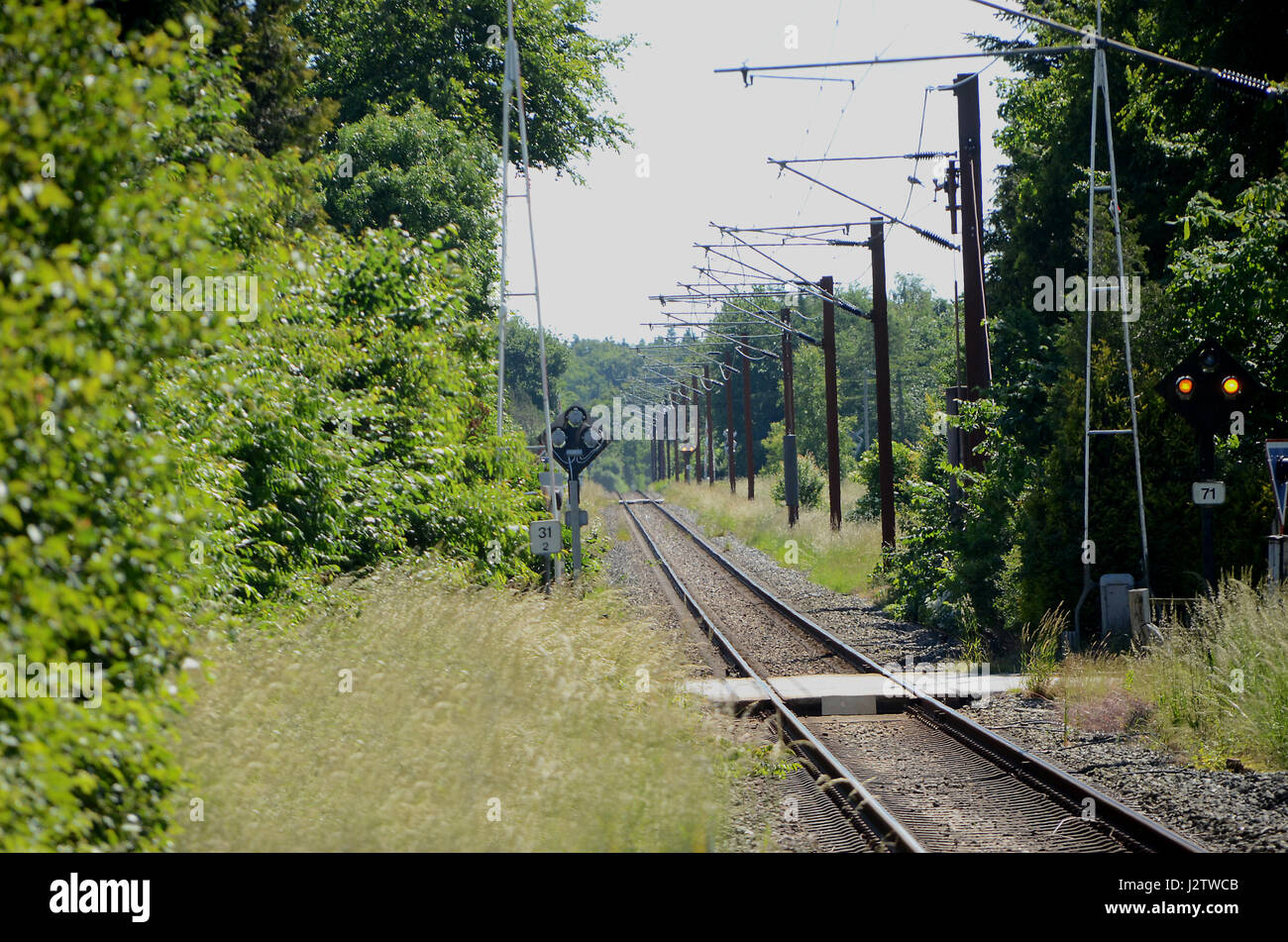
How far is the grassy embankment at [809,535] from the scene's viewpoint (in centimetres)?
2970

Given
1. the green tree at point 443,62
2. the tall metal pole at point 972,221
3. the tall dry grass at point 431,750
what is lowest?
the tall dry grass at point 431,750

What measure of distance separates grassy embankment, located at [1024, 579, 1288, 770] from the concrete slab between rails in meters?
1.24

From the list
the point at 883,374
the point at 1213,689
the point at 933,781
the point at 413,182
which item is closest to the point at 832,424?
the point at 883,374

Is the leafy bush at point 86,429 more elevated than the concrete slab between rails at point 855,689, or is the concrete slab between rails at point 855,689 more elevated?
the leafy bush at point 86,429

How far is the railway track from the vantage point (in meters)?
8.31

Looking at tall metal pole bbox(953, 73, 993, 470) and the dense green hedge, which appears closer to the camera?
the dense green hedge

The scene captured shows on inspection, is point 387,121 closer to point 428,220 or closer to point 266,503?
point 428,220

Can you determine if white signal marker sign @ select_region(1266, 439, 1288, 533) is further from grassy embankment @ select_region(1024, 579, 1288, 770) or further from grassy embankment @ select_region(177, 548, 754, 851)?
grassy embankment @ select_region(177, 548, 754, 851)

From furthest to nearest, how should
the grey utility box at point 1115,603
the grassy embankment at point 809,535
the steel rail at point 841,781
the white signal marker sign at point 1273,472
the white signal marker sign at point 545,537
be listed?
→ the grassy embankment at point 809,535
the white signal marker sign at point 545,537
the grey utility box at point 1115,603
the white signal marker sign at point 1273,472
the steel rail at point 841,781

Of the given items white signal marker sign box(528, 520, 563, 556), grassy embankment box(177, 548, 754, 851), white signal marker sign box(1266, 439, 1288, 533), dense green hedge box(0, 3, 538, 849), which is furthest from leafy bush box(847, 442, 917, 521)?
dense green hedge box(0, 3, 538, 849)

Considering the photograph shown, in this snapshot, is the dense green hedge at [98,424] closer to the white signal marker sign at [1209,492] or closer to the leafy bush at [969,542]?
the white signal marker sign at [1209,492]

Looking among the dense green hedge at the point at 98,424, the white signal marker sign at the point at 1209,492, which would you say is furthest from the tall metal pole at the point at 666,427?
the dense green hedge at the point at 98,424

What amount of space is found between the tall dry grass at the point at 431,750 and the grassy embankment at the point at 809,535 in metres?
18.8
